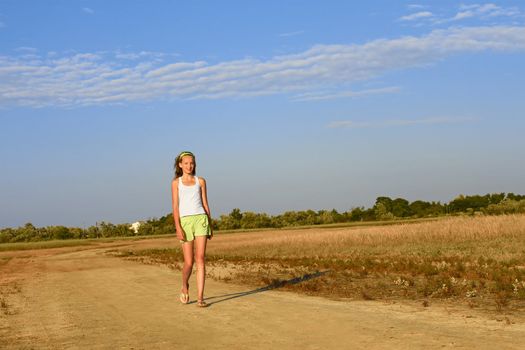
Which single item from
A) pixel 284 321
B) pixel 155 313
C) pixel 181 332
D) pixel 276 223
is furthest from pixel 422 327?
pixel 276 223

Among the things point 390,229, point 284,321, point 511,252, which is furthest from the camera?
point 390,229

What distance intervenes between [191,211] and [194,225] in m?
0.24

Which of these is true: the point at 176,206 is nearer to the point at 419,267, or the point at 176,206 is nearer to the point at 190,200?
the point at 190,200

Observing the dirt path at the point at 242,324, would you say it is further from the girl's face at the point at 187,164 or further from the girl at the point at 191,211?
the girl's face at the point at 187,164

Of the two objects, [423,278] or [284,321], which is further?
[423,278]

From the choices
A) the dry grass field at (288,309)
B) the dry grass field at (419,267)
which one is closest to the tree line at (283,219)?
the dry grass field at (419,267)

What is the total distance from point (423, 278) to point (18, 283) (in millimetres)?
11390

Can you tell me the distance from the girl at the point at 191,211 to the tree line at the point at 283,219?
3074 inches

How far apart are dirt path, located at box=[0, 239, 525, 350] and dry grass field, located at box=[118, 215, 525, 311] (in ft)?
4.63

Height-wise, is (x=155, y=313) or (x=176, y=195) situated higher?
(x=176, y=195)

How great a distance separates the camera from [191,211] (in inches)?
388

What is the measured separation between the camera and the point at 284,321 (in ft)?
27.7

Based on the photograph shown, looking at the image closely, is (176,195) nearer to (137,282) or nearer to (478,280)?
(137,282)

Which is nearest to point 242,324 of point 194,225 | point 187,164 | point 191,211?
point 194,225
